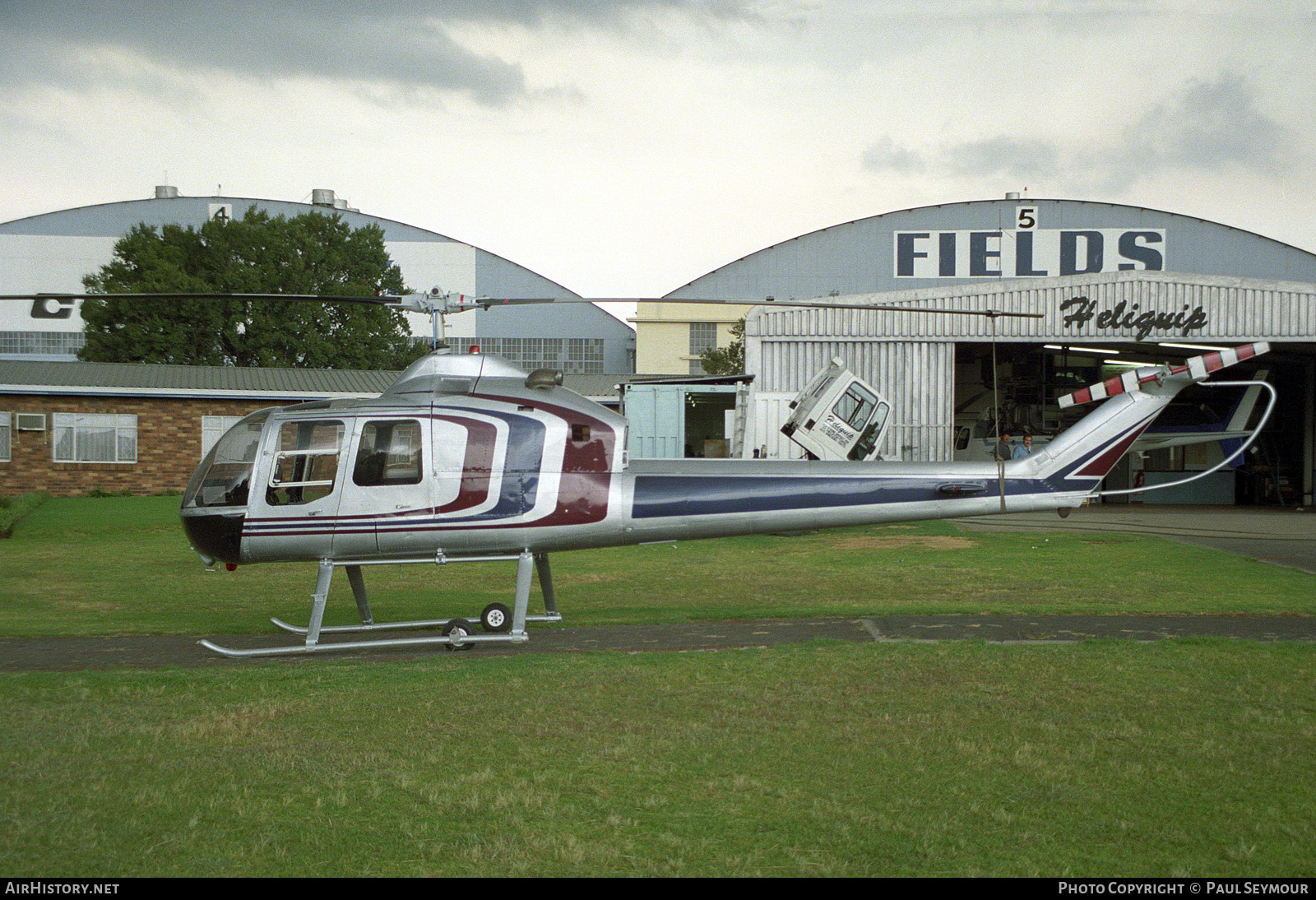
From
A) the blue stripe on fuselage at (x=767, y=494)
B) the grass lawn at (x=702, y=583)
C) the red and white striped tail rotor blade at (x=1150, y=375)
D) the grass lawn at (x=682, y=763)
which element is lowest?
the grass lawn at (x=702, y=583)

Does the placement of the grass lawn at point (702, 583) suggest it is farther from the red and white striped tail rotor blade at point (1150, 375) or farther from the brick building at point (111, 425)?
the brick building at point (111, 425)

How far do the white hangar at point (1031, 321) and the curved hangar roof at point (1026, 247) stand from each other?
2.3 inches

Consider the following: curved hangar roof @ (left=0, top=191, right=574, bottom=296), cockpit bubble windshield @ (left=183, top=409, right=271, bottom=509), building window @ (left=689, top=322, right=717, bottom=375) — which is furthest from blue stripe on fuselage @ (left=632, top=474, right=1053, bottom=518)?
curved hangar roof @ (left=0, top=191, right=574, bottom=296)

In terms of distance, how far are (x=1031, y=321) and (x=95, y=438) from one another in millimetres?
27784

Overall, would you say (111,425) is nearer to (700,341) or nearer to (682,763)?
(700,341)

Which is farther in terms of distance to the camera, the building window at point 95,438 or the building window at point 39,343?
the building window at point 39,343

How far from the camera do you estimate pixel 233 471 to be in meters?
10.2

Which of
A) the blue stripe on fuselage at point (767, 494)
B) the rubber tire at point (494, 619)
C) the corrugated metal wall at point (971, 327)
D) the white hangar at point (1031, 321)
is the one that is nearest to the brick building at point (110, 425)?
the corrugated metal wall at point (971, 327)

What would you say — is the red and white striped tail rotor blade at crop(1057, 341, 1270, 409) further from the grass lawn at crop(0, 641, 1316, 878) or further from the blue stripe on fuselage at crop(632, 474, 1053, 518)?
the grass lawn at crop(0, 641, 1316, 878)

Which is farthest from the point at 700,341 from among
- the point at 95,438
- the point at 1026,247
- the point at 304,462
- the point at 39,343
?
the point at 304,462

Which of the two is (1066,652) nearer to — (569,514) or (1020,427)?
(569,514)

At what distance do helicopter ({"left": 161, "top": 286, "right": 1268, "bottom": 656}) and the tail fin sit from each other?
2 cm

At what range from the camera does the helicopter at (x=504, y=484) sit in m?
10.2

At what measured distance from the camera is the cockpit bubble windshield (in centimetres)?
1016
